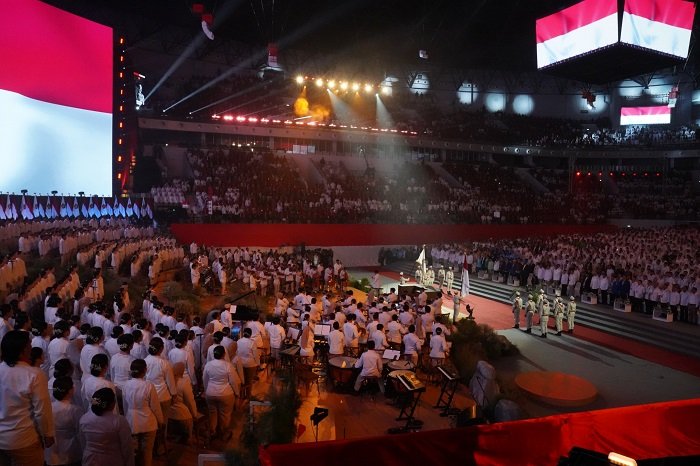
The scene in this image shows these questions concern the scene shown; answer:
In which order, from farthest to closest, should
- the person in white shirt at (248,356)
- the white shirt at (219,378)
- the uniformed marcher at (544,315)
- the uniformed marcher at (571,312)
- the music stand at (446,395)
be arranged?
the uniformed marcher at (571,312) → the uniformed marcher at (544,315) → the person in white shirt at (248,356) → the music stand at (446,395) → the white shirt at (219,378)

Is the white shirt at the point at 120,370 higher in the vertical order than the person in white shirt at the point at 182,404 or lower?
higher

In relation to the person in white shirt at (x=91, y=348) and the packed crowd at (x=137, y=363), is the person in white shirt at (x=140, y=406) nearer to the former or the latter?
the packed crowd at (x=137, y=363)

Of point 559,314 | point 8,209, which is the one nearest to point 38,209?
point 8,209

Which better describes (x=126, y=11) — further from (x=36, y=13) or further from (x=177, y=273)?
(x=177, y=273)

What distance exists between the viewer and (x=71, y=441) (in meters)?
5.33

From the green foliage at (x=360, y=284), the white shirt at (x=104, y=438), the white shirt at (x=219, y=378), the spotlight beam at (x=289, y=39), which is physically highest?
the spotlight beam at (x=289, y=39)

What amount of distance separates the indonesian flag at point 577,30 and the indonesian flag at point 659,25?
1.99ft

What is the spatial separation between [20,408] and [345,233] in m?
25.7

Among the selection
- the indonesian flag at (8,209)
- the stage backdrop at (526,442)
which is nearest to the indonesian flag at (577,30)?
the stage backdrop at (526,442)

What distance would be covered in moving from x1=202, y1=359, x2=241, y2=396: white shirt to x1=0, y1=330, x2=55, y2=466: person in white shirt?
278 cm

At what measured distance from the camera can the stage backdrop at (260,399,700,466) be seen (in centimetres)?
442

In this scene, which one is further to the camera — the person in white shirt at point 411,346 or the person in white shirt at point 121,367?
the person in white shirt at point 411,346

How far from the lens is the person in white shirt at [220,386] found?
7.16 m

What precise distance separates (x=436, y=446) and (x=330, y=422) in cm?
394
